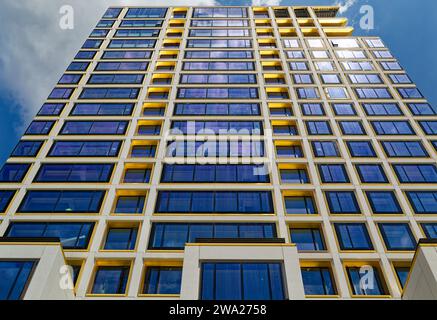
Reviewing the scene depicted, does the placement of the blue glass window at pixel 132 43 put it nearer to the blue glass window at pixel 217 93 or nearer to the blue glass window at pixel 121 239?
the blue glass window at pixel 217 93

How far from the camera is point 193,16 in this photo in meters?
58.4

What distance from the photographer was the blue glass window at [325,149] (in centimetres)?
3278

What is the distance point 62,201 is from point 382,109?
3090 centimetres

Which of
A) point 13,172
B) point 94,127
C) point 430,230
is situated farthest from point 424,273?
point 13,172

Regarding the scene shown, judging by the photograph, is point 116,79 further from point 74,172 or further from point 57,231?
point 57,231

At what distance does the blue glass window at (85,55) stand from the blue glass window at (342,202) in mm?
33598

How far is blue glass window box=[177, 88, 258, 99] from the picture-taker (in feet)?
130

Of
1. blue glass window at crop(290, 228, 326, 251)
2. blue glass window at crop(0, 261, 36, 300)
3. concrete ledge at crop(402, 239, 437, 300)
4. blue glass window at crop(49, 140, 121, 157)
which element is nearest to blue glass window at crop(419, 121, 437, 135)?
blue glass window at crop(290, 228, 326, 251)

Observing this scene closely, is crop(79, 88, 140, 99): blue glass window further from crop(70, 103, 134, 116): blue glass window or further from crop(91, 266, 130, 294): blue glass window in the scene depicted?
crop(91, 266, 130, 294): blue glass window

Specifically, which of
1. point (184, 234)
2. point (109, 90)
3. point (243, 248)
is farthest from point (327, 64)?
point (243, 248)

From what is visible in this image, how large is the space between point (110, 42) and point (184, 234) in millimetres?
33858

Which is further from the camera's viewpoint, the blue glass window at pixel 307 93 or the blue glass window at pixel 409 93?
the blue glass window at pixel 307 93

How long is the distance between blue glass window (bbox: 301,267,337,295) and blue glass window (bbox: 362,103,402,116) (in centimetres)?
1914

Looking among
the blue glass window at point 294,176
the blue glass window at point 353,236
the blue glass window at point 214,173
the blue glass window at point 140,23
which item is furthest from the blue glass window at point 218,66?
the blue glass window at point 353,236
